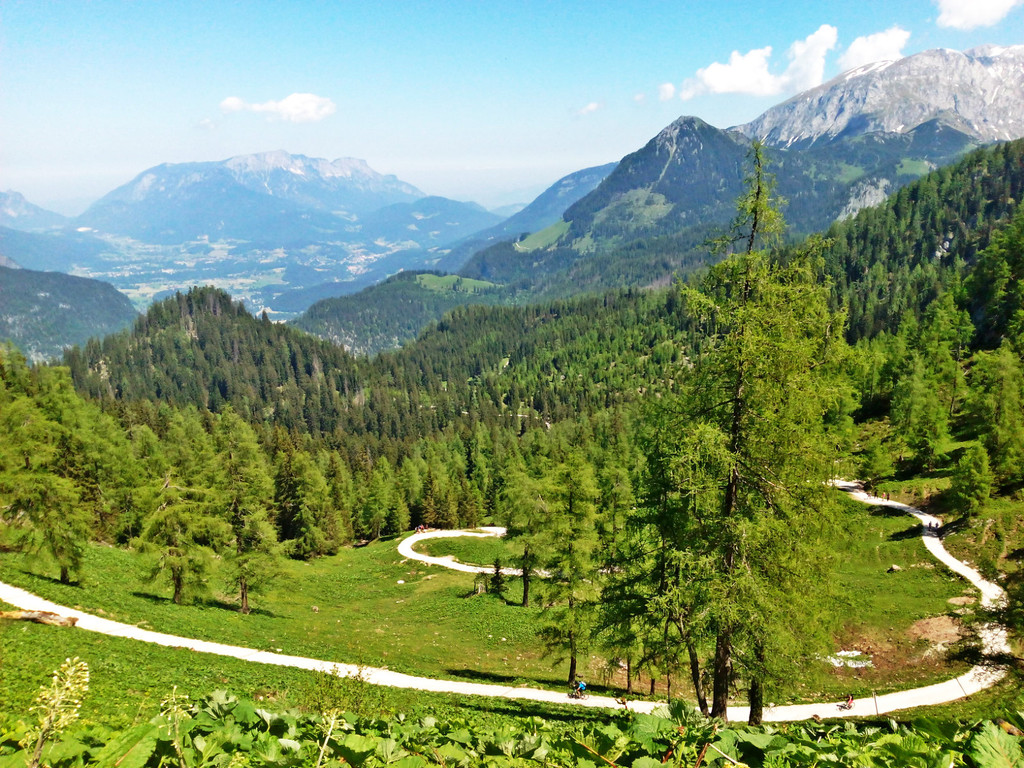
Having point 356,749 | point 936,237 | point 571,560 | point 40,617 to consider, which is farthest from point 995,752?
point 936,237

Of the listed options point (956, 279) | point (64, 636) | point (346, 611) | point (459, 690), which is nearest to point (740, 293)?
point (459, 690)

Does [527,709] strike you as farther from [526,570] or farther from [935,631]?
[935,631]

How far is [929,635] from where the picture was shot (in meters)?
34.9

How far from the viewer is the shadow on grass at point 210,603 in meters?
33.9

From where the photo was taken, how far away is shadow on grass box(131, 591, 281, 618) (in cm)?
3388

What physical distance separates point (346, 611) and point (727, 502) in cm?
4020

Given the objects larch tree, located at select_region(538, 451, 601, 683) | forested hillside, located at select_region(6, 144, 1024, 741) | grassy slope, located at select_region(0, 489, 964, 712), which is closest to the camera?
forested hillside, located at select_region(6, 144, 1024, 741)

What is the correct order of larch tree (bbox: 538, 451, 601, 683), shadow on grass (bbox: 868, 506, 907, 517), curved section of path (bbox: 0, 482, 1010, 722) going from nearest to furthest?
curved section of path (bbox: 0, 482, 1010, 722)
larch tree (bbox: 538, 451, 601, 683)
shadow on grass (bbox: 868, 506, 907, 517)

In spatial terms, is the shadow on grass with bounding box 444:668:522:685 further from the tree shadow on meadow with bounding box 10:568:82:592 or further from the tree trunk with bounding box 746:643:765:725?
the tree shadow on meadow with bounding box 10:568:82:592

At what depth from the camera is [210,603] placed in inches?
1617

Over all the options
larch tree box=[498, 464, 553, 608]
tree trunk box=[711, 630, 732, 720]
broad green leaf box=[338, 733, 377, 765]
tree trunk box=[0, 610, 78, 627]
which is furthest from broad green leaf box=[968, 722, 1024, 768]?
larch tree box=[498, 464, 553, 608]

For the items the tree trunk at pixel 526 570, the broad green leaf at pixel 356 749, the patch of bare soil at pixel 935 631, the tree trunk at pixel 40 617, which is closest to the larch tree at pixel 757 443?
the broad green leaf at pixel 356 749

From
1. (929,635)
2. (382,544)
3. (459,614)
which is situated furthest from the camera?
(382,544)

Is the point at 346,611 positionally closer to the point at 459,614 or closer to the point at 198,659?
the point at 459,614
